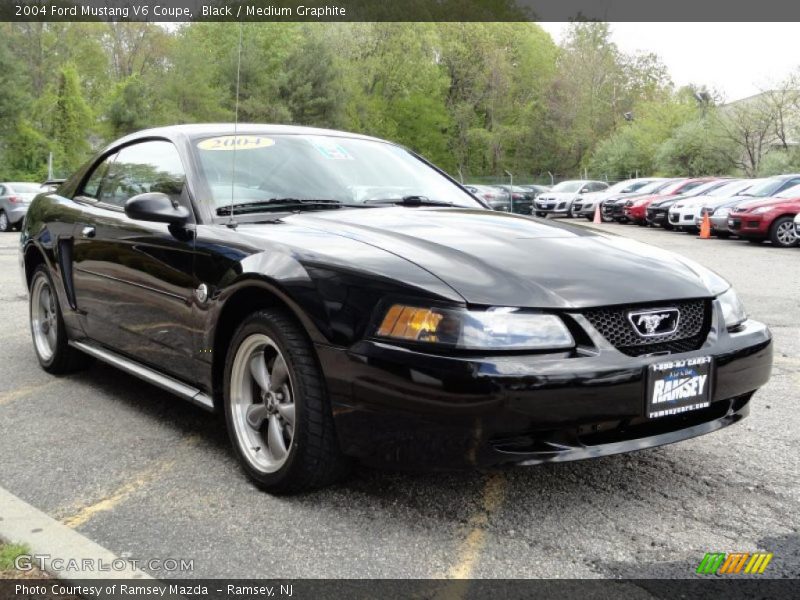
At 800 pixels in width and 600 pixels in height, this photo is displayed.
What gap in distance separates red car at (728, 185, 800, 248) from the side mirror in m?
14.8

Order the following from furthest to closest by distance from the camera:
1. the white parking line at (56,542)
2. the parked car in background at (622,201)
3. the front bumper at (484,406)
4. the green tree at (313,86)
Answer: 1. the green tree at (313,86)
2. the parked car in background at (622,201)
3. the front bumper at (484,406)
4. the white parking line at (56,542)

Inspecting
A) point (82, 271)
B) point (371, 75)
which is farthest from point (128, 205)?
point (371, 75)

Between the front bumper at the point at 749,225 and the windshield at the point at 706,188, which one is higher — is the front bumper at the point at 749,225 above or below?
below

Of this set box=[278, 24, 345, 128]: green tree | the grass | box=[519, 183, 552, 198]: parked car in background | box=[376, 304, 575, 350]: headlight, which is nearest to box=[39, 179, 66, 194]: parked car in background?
the grass

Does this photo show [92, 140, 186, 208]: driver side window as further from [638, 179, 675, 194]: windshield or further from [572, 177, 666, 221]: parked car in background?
[638, 179, 675, 194]: windshield

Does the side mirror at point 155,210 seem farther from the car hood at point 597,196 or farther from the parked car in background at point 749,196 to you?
the car hood at point 597,196

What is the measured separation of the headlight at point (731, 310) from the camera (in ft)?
10.9

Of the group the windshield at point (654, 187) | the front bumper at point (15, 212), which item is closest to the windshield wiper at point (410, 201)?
the front bumper at point (15, 212)

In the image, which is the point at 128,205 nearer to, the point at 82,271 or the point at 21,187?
the point at 82,271

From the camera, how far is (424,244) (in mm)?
3240

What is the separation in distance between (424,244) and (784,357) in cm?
371

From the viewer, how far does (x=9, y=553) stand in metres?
2.64

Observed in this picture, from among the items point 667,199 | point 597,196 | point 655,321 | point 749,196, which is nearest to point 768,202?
point 749,196

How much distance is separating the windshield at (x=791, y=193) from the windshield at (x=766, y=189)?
572mm
